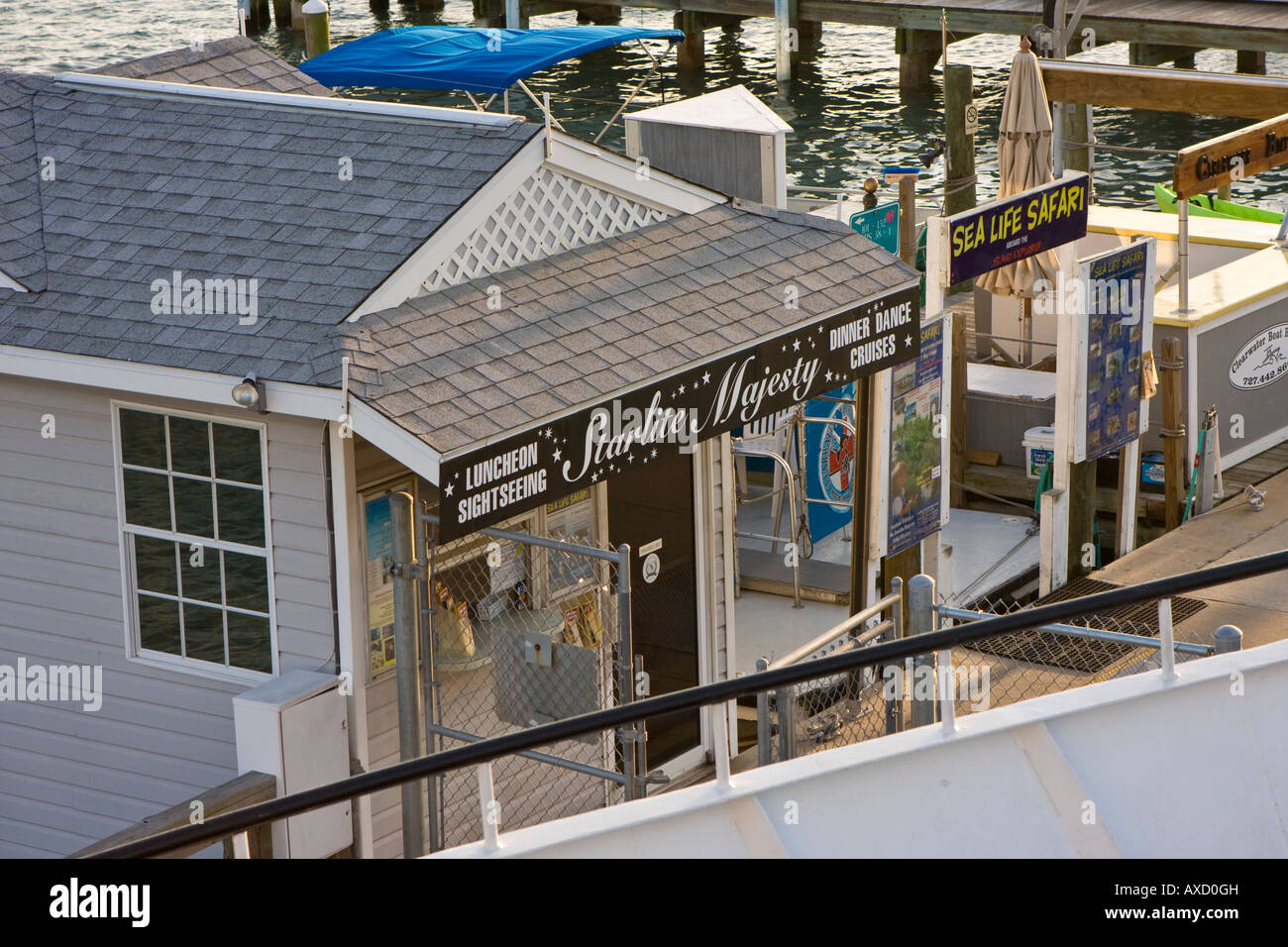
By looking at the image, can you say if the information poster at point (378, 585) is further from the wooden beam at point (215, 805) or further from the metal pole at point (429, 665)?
the wooden beam at point (215, 805)

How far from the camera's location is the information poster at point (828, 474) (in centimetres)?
1284

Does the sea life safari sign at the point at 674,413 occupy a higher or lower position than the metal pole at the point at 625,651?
higher

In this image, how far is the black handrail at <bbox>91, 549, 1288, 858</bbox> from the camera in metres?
5.15

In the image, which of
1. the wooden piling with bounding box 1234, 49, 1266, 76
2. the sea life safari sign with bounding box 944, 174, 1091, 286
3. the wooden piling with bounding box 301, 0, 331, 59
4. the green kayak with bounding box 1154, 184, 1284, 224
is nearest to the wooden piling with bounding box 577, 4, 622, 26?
the wooden piling with bounding box 1234, 49, 1266, 76

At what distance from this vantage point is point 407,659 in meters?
8.09

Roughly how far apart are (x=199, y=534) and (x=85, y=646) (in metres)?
0.96

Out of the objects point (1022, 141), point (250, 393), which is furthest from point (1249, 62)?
point (250, 393)

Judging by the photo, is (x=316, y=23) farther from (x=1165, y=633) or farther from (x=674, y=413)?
(x=1165, y=633)

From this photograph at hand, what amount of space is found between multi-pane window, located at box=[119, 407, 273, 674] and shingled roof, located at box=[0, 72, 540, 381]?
54 centimetres

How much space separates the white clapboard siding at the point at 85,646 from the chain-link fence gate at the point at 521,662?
71 centimetres

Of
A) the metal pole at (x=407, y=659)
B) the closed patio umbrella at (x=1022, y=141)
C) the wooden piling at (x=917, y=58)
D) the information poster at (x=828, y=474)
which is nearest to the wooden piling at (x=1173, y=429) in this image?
the closed patio umbrella at (x=1022, y=141)

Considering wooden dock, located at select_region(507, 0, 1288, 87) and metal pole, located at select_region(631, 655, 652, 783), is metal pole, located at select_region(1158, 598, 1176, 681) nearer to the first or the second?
metal pole, located at select_region(631, 655, 652, 783)
